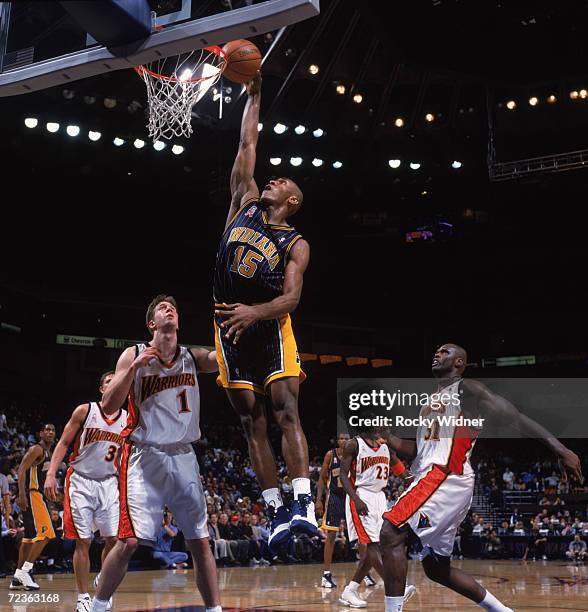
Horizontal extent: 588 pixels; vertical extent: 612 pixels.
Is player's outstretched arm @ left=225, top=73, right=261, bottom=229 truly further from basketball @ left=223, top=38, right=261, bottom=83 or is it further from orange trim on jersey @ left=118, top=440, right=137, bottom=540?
orange trim on jersey @ left=118, top=440, right=137, bottom=540

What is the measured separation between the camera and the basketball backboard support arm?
187 inches

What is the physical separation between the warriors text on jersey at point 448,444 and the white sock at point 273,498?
1.81 meters

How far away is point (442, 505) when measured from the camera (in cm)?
579

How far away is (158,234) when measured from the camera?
2422cm

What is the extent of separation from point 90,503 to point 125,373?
10.7ft

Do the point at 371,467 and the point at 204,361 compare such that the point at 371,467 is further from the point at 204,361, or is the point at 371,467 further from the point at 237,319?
the point at 237,319

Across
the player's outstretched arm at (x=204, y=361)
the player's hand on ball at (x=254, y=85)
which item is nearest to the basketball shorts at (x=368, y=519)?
the player's outstretched arm at (x=204, y=361)

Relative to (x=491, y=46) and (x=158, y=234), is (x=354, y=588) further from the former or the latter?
(x=158, y=234)

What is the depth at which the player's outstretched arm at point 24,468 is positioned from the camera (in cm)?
905

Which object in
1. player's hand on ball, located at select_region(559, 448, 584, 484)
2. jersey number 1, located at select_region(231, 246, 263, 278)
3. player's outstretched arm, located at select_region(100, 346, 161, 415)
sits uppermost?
jersey number 1, located at select_region(231, 246, 263, 278)

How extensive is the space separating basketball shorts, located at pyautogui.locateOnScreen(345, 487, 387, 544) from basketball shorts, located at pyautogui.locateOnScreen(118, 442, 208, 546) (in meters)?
3.20

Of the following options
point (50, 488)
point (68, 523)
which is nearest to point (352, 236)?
point (68, 523)

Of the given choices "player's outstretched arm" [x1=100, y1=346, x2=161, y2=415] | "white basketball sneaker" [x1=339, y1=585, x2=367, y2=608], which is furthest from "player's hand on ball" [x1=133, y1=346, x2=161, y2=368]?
"white basketball sneaker" [x1=339, y1=585, x2=367, y2=608]

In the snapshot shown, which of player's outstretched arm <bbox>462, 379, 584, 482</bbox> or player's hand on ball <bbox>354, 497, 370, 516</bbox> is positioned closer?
player's outstretched arm <bbox>462, 379, 584, 482</bbox>
